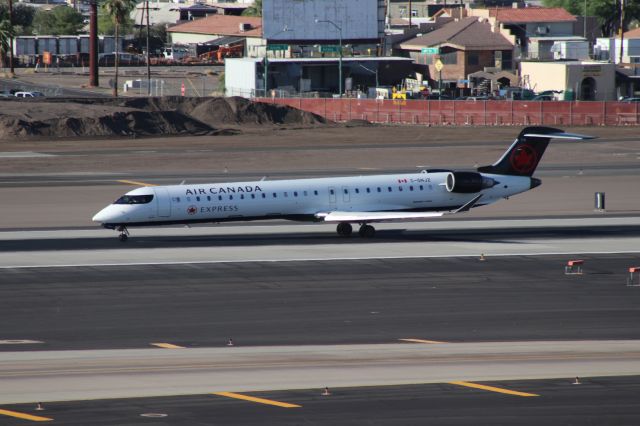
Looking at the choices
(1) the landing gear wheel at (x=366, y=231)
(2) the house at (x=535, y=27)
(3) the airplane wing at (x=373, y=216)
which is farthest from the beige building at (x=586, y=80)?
(3) the airplane wing at (x=373, y=216)

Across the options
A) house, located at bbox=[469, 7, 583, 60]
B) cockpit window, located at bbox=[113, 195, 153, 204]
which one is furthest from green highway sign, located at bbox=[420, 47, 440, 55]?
cockpit window, located at bbox=[113, 195, 153, 204]

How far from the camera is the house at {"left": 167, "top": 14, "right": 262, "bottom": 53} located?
17188cm

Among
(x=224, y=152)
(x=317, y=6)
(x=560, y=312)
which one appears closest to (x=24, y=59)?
(x=317, y=6)

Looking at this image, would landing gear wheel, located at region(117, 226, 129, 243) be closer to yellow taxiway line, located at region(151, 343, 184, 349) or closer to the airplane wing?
the airplane wing

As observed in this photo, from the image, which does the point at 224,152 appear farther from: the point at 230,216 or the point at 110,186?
the point at 230,216

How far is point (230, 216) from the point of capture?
4494cm

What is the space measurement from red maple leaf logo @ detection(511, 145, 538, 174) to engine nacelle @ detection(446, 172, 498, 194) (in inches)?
87.7

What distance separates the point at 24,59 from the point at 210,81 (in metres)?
38.1

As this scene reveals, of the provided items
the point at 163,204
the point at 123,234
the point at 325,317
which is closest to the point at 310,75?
the point at 123,234

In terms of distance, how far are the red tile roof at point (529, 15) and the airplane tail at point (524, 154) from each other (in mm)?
97611

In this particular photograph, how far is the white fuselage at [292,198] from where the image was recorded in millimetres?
44062

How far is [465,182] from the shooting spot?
46.8 meters

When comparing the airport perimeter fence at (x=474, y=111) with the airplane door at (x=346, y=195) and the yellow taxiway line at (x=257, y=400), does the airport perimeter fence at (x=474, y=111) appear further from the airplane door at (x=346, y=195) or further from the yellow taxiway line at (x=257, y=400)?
the yellow taxiway line at (x=257, y=400)

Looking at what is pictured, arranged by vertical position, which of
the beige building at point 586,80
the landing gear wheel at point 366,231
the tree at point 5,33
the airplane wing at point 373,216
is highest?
the tree at point 5,33
